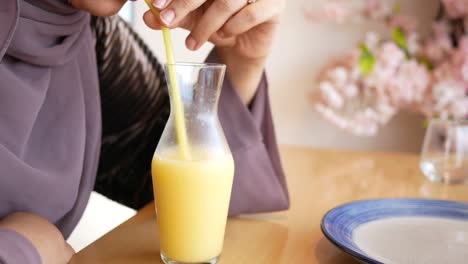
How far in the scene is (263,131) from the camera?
894 millimetres

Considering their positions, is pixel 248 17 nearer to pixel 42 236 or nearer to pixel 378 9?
pixel 42 236

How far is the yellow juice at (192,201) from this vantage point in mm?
555

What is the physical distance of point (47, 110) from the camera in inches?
29.7

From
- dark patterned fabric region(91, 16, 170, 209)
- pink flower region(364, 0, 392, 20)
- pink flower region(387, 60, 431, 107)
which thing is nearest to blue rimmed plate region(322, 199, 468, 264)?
dark patterned fabric region(91, 16, 170, 209)

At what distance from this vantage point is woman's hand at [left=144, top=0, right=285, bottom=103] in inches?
24.5

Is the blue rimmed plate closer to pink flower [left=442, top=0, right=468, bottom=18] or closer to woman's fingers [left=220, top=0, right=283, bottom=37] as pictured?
woman's fingers [left=220, top=0, right=283, bottom=37]

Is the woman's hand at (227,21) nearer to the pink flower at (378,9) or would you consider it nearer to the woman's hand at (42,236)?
the woman's hand at (42,236)

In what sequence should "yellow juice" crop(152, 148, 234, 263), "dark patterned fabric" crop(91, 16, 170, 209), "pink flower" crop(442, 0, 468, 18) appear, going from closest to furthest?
"yellow juice" crop(152, 148, 234, 263)
"dark patterned fabric" crop(91, 16, 170, 209)
"pink flower" crop(442, 0, 468, 18)

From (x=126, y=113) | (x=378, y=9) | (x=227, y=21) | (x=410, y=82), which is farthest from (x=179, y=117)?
(x=378, y=9)

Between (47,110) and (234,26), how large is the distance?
266 millimetres

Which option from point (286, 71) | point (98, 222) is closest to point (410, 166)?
point (286, 71)

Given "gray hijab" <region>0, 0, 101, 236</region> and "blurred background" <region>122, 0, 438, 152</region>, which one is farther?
"blurred background" <region>122, 0, 438, 152</region>

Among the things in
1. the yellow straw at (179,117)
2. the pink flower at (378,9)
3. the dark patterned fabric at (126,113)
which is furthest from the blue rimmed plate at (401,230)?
the pink flower at (378,9)

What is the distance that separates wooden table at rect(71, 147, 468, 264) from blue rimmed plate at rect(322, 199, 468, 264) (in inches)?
1.3
